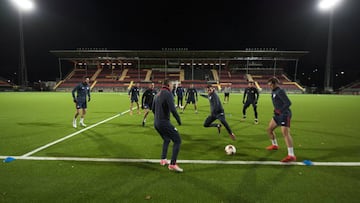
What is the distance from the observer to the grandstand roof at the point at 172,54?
2063 inches

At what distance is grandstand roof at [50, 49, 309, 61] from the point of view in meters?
52.4

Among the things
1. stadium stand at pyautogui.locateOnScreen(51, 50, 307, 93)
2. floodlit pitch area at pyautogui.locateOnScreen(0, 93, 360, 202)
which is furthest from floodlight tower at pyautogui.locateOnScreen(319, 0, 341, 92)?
floodlit pitch area at pyautogui.locateOnScreen(0, 93, 360, 202)

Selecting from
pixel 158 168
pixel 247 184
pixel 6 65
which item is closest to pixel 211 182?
pixel 247 184

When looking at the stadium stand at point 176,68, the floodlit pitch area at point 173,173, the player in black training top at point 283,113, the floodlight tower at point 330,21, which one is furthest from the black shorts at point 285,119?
the stadium stand at point 176,68

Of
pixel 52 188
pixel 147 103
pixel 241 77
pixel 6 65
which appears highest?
pixel 6 65

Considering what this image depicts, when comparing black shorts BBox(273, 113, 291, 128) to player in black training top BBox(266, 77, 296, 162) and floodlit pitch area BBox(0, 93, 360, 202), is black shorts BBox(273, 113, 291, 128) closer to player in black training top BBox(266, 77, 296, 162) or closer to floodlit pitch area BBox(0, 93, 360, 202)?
player in black training top BBox(266, 77, 296, 162)

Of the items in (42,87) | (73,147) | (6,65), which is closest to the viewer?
(73,147)

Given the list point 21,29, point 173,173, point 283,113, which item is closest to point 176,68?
point 21,29

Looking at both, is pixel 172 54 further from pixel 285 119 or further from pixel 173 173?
pixel 173 173

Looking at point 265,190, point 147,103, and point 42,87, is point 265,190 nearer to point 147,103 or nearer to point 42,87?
point 147,103

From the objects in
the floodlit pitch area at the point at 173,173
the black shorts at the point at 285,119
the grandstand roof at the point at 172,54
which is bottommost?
the floodlit pitch area at the point at 173,173

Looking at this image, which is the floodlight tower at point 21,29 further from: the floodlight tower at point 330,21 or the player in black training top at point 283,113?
the floodlight tower at point 330,21

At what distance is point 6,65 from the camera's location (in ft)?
227

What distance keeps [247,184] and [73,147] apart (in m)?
5.31
